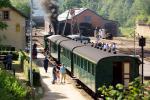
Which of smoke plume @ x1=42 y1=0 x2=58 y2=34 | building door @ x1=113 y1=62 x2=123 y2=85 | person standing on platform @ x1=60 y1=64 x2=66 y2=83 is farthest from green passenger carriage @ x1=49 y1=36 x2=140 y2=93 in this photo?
smoke plume @ x1=42 y1=0 x2=58 y2=34

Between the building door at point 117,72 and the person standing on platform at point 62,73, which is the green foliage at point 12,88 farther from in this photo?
the person standing on platform at point 62,73

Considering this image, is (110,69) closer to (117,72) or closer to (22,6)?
(117,72)

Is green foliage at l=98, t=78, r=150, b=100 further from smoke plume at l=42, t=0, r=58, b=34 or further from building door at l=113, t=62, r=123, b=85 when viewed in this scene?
smoke plume at l=42, t=0, r=58, b=34

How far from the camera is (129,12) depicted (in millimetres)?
185375

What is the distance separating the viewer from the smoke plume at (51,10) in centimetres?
6700

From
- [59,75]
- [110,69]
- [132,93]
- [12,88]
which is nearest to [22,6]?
[59,75]

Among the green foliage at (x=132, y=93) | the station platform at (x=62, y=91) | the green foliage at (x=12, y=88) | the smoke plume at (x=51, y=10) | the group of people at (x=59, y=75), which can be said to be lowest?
the station platform at (x=62, y=91)

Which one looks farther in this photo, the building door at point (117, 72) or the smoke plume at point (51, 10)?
the smoke plume at point (51, 10)

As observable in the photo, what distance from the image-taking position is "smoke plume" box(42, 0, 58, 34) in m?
67.0

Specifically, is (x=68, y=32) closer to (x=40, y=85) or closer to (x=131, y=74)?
(x=40, y=85)

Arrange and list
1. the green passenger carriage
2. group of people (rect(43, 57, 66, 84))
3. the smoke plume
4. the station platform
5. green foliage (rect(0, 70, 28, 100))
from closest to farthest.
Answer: green foliage (rect(0, 70, 28, 100)) < the green passenger carriage < the station platform < group of people (rect(43, 57, 66, 84)) < the smoke plume

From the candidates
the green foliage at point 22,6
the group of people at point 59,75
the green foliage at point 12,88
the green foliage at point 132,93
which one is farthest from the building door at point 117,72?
the green foliage at point 22,6

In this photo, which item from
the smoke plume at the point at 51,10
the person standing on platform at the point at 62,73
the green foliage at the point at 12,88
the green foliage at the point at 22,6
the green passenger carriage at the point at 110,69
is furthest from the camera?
the green foliage at the point at 22,6

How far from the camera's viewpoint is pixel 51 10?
67750mm
